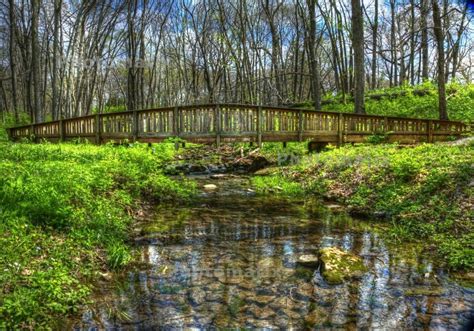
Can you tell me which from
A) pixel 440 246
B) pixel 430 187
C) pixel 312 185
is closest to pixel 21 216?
pixel 440 246

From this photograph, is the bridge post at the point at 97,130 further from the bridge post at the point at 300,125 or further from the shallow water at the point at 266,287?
the shallow water at the point at 266,287

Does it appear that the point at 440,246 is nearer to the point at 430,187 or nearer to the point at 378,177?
the point at 430,187

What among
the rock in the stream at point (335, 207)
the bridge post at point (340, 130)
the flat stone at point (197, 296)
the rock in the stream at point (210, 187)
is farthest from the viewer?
the bridge post at point (340, 130)

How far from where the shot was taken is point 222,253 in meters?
5.90

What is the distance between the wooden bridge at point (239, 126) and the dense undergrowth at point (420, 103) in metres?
3.90

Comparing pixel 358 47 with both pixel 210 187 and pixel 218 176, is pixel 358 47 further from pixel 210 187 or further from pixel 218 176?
pixel 210 187

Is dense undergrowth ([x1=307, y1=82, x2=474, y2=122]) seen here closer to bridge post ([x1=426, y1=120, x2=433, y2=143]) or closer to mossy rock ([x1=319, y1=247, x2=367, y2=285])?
bridge post ([x1=426, y1=120, x2=433, y2=143])

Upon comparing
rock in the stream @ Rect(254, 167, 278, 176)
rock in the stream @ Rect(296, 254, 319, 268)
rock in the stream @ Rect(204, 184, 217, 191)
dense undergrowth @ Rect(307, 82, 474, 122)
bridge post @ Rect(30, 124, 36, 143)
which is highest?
dense undergrowth @ Rect(307, 82, 474, 122)

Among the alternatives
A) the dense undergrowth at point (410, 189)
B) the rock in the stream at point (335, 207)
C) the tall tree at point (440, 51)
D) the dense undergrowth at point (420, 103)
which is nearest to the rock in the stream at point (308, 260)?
the dense undergrowth at point (410, 189)

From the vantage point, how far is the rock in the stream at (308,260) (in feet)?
17.6

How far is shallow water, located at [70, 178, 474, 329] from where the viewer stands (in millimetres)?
3918

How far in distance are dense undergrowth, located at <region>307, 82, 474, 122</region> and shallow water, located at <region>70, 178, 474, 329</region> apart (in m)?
16.3

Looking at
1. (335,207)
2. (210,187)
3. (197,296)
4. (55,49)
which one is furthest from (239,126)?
(55,49)

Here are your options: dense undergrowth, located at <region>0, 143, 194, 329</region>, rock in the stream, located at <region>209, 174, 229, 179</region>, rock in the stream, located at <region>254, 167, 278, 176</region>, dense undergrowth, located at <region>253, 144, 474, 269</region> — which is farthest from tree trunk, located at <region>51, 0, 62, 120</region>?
dense undergrowth, located at <region>253, 144, 474, 269</region>
